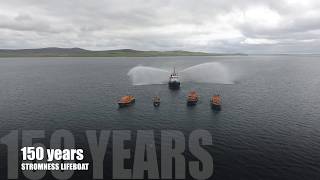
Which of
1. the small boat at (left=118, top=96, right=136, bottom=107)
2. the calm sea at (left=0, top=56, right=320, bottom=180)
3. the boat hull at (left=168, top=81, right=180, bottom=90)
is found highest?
the boat hull at (left=168, top=81, right=180, bottom=90)

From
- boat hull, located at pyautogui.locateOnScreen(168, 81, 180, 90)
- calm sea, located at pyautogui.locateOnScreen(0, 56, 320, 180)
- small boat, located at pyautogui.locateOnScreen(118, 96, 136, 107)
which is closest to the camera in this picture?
calm sea, located at pyautogui.locateOnScreen(0, 56, 320, 180)

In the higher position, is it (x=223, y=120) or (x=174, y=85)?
(x=174, y=85)

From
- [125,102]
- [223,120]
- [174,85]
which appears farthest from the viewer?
[174,85]

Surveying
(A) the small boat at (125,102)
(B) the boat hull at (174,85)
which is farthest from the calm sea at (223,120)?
(B) the boat hull at (174,85)

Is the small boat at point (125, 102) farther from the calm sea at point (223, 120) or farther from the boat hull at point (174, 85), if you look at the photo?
the boat hull at point (174, 85)

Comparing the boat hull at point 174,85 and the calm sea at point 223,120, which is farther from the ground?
the boat hull at point 174,85

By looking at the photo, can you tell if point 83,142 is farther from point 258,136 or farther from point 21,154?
point 258,136

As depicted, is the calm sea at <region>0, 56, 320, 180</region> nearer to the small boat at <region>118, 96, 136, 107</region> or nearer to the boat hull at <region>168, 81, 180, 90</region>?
the small boat at <region>118, 96, 136, 107</region>

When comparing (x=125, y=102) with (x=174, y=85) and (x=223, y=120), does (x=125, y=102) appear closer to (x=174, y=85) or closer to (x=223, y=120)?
(x=223, y=120)

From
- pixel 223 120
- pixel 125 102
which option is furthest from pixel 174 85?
pixel 223 120

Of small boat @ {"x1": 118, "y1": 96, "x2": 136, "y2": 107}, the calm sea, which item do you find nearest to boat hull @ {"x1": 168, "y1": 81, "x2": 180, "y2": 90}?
the calm sea

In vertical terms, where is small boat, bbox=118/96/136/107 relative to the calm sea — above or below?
above
